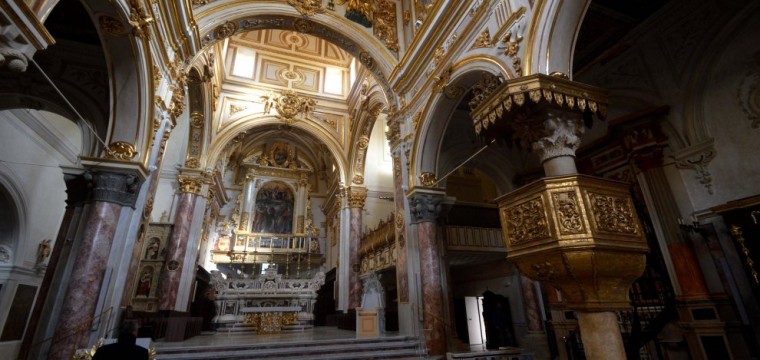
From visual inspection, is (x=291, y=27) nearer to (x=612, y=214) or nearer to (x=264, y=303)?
(x=264, y=303)

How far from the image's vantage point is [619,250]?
3092 millimetres

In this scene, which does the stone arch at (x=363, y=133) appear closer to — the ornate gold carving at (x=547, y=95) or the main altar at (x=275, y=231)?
the main altar at (x=275, y=231)

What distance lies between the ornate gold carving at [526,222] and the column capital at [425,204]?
11.3 feet

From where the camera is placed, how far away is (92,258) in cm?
464

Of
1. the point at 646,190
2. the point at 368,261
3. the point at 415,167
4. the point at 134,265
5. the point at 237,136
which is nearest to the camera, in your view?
the point at 134,265

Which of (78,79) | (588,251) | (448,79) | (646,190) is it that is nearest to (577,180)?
(588,251)

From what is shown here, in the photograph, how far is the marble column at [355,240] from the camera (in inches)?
468

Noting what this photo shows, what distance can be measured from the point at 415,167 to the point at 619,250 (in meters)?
4.71

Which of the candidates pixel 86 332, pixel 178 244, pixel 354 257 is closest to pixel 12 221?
pixel 178 244

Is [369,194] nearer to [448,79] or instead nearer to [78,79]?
[448,79]

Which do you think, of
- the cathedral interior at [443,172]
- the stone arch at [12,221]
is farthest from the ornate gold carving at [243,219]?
the stone arch at [12,221]

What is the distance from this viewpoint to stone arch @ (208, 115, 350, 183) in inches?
462

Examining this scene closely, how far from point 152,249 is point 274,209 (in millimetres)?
7124

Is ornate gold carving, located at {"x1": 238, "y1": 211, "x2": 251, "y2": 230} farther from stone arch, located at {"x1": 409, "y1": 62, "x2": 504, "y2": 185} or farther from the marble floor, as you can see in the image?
stone arch, located at {"x1": 409, "y1": 62, "x2": 504, "y2": 185}
